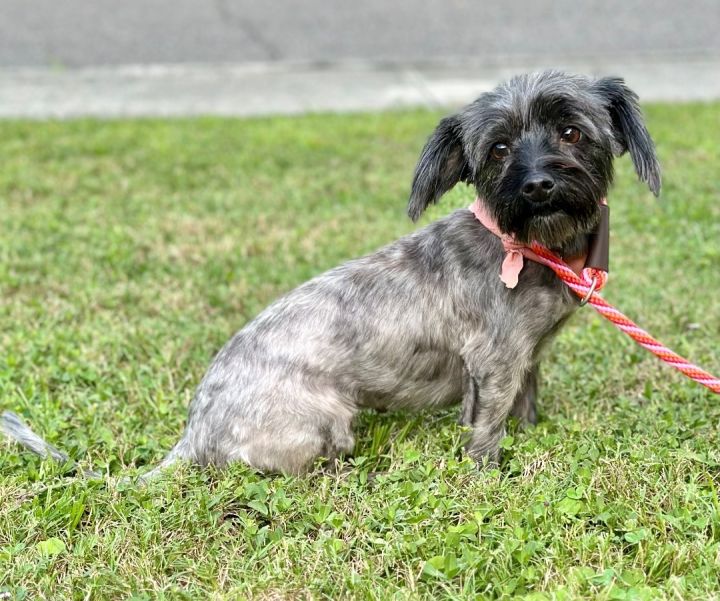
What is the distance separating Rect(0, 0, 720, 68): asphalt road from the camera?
12.5 meters

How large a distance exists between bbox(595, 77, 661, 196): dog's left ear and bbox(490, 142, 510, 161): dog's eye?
0.42 metres

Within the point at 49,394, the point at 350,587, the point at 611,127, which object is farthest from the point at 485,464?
the point at 49,394

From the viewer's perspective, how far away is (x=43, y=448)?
3.76 meters

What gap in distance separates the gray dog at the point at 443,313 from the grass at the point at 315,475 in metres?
0.19

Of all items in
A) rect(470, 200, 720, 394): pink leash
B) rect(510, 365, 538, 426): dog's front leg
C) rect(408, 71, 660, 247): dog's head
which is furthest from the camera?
rect(510, 365, 538, 426): dog's front leg

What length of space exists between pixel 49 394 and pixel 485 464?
229 centimetres

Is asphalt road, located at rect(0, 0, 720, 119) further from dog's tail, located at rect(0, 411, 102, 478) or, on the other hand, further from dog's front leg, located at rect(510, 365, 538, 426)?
dog's tail, located at rect(0, 411, 102, 478)

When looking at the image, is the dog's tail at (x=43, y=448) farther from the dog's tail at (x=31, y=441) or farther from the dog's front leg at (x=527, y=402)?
the dog's front leg at (x=527, y=402)

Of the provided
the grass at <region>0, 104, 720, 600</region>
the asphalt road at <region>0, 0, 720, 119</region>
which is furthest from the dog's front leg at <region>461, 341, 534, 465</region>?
the asphalt road at <region>0, 0, 720, 119</region>

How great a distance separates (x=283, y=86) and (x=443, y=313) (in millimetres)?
8213

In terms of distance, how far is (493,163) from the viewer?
11.3 ft

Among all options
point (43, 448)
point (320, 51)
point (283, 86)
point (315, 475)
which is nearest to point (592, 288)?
point (315, 475)

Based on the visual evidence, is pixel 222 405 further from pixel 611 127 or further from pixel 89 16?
pixel 89 16

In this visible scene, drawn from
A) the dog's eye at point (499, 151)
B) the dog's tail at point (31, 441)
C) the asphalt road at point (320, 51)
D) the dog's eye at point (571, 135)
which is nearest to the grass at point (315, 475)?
the dog's tail at point (31, 441)
